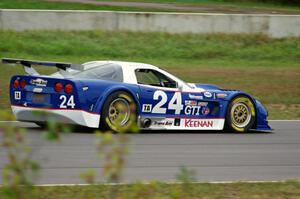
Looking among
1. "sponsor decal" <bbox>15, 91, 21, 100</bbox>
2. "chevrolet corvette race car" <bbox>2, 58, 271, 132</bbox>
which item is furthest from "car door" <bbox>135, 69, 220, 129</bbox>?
"sponsor decal" <bbox>15, 91, 21, 100</bbox>

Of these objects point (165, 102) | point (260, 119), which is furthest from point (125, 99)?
point (260, 119)

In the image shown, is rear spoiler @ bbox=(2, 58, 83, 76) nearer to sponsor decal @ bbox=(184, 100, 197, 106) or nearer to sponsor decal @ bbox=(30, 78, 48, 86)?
sponsor decal @ bbox=(30, 78, 48, 86)

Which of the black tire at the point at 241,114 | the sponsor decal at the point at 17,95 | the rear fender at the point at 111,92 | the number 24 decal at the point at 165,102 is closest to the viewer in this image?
the rear fender at the point at 111,92

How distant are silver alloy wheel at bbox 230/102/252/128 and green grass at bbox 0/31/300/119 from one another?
6.69 meters

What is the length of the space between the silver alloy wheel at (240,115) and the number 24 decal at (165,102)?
1006 millimetres

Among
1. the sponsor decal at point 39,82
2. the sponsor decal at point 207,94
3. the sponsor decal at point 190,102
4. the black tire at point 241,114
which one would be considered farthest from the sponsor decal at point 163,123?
the sponsor decal at point 39,82

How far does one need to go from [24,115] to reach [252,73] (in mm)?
11793

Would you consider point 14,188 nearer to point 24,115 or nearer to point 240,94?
point 24,115

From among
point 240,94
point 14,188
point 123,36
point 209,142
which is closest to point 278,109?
point 240,94

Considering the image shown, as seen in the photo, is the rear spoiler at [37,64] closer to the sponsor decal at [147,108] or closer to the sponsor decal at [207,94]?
the sponsor decal at [147,108]

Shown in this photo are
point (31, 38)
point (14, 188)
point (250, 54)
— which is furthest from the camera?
point (250, 54)

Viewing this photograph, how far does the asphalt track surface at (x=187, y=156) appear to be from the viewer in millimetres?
8609

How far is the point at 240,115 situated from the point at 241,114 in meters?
0.03

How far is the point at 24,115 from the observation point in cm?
1160
